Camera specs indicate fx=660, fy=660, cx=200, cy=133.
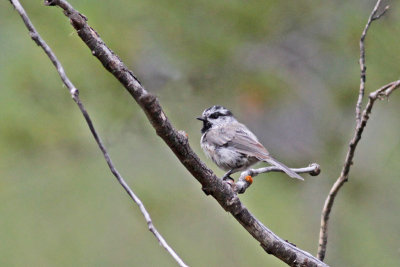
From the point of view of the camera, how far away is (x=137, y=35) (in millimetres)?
6004

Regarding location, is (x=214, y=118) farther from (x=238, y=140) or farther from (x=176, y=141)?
(x=176, y=141)

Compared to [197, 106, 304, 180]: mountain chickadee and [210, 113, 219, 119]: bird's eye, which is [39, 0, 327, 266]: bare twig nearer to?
[197, 106, 304, 180]: mountain chickadee

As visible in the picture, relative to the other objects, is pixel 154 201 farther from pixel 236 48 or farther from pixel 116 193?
pixel 236 48

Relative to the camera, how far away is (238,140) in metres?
4.77

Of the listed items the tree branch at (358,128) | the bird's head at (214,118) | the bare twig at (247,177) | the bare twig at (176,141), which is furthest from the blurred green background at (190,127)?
the bare twig at (176,141)

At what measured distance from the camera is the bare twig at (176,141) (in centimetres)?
247

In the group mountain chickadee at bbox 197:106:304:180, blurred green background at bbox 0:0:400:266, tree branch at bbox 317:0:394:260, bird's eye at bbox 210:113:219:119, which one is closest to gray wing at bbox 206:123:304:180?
mountain chickadee at bbox 197:106:304:180

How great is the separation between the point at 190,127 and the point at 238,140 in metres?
1.35

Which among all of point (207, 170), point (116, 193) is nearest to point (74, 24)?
point (207, 170)

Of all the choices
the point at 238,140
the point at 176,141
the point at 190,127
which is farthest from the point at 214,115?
the point at 176,141

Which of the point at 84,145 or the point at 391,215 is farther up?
the point at 84,145

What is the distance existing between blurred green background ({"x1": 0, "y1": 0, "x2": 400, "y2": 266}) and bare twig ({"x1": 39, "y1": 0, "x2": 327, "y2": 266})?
2.44m

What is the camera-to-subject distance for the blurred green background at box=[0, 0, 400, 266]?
18.8 ft

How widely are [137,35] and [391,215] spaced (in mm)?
2942
